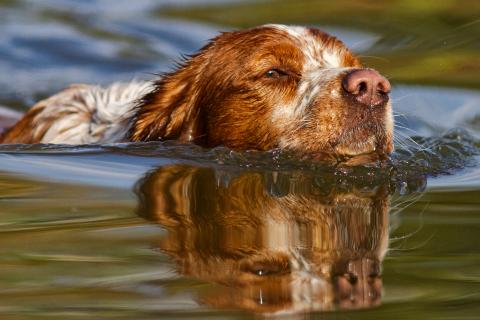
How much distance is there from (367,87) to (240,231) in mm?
1494

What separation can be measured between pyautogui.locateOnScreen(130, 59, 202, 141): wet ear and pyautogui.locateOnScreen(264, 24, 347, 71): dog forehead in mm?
561

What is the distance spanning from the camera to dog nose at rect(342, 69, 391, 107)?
5.67m

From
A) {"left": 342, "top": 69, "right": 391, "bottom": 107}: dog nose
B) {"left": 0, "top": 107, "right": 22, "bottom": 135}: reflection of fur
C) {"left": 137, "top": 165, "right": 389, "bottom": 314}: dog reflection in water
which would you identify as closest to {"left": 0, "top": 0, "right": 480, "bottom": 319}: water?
{"left": 137, "top": 165, "right": 389, "bottom": 314}: dog reflection in water

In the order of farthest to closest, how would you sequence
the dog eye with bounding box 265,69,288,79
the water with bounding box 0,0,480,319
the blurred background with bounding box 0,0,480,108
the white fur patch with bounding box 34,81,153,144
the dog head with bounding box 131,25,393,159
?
the blurred background with bounding box 0,0,480,108
the white fur patch with bounding box 34,81,153,144
the dog eye with bounding box 265,69,288,79
the dog head with bounding box 131,25,393,159
the water with bounding box 0,0,480,319

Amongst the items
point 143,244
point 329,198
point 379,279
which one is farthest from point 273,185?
point 379,279

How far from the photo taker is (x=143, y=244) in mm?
4320

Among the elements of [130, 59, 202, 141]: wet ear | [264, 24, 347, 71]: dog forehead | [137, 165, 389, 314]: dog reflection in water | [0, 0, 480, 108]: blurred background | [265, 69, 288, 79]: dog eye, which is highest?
[0, 0, 480, 108]: blurred background

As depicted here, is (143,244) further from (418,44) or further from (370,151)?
(418,44)

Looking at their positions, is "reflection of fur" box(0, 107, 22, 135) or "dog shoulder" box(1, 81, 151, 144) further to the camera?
"reflection of fur" box(0, 107, 22, 135)

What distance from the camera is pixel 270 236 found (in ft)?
14.4

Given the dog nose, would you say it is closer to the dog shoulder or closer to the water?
the water

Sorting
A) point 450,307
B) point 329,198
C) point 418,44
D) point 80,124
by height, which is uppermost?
point 418,44

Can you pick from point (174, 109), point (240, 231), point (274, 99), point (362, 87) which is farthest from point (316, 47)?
point (240, 231)

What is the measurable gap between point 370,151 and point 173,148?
108 cm
